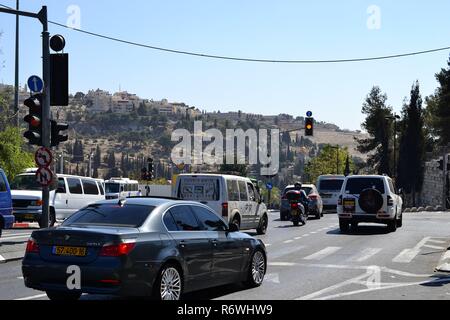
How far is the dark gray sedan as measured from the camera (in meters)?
8.63

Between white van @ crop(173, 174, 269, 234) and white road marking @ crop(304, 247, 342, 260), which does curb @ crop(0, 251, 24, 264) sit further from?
white road marking @ crop(304, 247, 342, 260)

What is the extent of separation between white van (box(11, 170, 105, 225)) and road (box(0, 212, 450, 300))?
2257 millimetres

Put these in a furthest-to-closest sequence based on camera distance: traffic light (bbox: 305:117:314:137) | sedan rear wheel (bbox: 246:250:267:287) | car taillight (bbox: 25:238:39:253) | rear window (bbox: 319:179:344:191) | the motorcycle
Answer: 1. rear window (bbox: 319:179:344:191)
2. traffic light (bbox: 305:117:314:137)
3. the motorcycle
4. sedan rear wheel (bbox: 246:250:267:287)
5. car taillight (bbox: 25:238:39:253)

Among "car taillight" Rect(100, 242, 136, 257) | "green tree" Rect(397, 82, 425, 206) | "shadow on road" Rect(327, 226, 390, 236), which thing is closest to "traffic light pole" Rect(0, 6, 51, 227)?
"car taillight" Rect(100, 242, 136, 257)

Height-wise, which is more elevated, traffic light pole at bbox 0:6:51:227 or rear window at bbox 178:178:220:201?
traffic light pole at bbox 0:6:51:227

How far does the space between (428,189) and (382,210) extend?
85734 millimetres

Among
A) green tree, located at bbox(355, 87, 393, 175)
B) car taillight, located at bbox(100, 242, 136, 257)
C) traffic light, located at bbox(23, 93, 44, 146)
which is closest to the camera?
car taillight, located at bbox(100, 242, 136, 257)

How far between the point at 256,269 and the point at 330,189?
32.7m

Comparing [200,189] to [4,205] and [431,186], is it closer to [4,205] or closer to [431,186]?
[4,205]

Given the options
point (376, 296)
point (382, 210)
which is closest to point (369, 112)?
point (382, 210)

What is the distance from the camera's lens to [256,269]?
1178 cm

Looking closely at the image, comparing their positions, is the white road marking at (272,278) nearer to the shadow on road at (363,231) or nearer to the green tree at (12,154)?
the shadow on road at (363,231)
